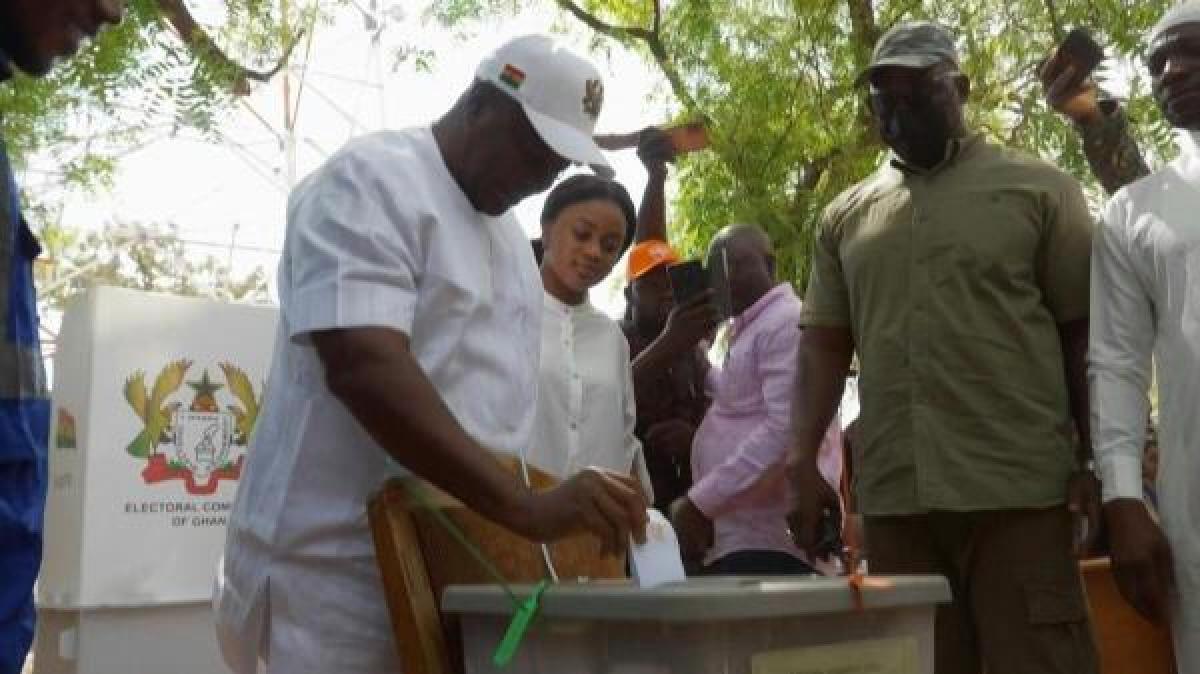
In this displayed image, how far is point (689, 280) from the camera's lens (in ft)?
14.0

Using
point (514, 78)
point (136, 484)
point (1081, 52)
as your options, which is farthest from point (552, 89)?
point (136, 484)

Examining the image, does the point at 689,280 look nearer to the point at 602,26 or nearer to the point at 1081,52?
the point at 1081,52

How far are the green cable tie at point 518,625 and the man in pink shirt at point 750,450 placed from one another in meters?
2.25

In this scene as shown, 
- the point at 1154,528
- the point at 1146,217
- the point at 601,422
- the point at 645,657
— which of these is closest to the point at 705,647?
the point at 645,657

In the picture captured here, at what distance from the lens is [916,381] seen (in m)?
3.12

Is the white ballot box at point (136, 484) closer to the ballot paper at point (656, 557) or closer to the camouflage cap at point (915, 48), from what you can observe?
the camouflage cap at point (915, 48)

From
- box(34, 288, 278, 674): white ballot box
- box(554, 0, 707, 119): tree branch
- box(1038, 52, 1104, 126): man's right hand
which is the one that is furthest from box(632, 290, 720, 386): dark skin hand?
box(554, 0, 707, 119): tree branch

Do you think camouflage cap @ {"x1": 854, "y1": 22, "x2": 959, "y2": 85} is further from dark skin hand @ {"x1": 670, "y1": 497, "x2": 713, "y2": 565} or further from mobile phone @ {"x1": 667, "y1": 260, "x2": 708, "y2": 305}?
dark skin hand @ {"x1": 670, "y1": 497, "x2": 713, "y2": 565}

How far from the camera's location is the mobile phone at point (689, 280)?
424cm

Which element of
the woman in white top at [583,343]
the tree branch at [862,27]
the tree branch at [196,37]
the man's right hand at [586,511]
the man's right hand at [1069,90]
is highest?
the tree branch at [862,27]

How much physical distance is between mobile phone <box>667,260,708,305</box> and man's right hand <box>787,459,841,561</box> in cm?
95

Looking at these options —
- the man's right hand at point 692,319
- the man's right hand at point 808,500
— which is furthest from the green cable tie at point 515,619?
the man's right hand at point 692,319

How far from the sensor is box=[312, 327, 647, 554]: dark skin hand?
183 centimetres

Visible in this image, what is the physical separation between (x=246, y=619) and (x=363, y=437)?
1.06 ft
